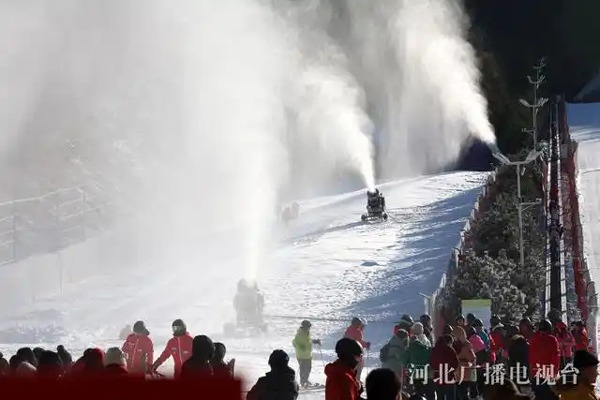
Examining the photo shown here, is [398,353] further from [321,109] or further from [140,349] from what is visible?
[321,109]

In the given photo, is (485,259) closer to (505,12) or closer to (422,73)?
(422,73)

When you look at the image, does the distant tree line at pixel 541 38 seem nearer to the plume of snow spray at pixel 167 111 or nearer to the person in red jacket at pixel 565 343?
the plume of snow spray at pixel 167 111

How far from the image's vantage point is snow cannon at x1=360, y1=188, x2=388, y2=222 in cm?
3228

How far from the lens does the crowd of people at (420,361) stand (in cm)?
677

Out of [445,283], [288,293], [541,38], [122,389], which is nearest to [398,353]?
[122,389]

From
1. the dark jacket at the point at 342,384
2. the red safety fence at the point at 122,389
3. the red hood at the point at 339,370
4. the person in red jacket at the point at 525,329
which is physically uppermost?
the person in red jacket at the point at 525,329

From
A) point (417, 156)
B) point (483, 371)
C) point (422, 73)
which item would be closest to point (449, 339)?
point (483, 371)

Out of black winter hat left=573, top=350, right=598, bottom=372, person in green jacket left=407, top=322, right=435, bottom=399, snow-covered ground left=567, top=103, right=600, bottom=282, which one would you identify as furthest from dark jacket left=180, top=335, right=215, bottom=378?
snow-covered ground left=567, top=103, right=600, bottom=282

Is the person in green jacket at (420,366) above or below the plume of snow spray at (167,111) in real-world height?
below

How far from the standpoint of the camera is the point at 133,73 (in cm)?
5006

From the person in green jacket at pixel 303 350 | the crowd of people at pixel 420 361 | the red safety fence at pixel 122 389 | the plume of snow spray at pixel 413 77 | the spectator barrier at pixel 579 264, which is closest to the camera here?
the red safety fence at pixel 122 389

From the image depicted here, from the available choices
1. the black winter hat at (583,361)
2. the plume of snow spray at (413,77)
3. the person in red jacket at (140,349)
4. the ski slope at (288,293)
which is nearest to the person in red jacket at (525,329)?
the ski slope at (288,293)

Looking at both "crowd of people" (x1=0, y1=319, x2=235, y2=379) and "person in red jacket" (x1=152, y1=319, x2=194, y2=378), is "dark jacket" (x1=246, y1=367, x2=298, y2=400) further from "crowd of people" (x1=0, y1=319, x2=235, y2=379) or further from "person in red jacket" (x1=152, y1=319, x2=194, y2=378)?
"person in red jacket" (x1=152, y1=319, x2=194, y2=378)

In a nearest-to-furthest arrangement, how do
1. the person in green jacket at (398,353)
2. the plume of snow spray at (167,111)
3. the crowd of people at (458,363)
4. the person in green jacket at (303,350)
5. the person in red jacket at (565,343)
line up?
the crowd of people at (458,363) < the person in green jacket at (398,353) < the person in red jacket at (565,343) < the person in green jacket at (303,350) < the plume of snow spray at (167,111)
